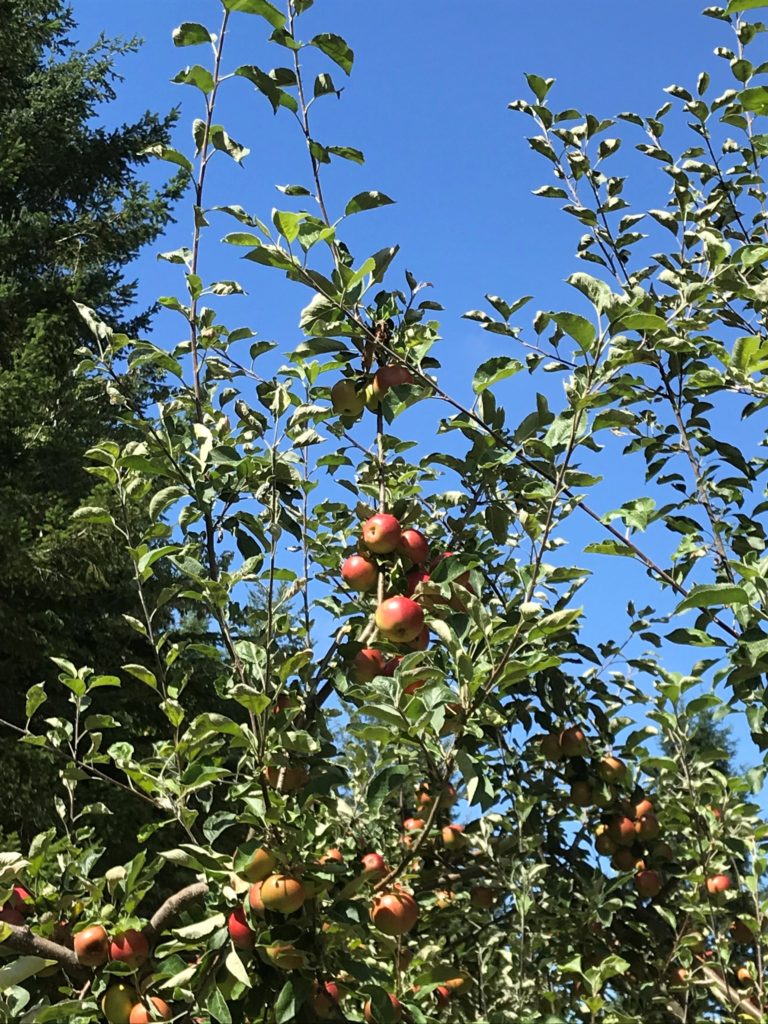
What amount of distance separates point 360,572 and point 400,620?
24cm

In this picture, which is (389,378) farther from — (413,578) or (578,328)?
(578,328)

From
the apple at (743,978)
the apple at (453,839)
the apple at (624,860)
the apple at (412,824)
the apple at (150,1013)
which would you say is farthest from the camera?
the apple at (412,824)

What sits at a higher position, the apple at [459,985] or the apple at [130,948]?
the apple at [459,985]

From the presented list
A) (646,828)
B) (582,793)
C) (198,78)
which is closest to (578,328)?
(198,78)

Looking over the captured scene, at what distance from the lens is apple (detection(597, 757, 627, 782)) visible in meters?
2.69

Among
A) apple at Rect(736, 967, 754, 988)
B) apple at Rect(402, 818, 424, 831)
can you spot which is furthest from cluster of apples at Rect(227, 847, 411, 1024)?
apple at Rect(736, 967, 754, 988)

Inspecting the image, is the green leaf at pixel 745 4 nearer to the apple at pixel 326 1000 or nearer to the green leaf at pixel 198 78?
the green leaf at pixel 198 78

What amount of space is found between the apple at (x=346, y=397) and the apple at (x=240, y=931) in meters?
1.08

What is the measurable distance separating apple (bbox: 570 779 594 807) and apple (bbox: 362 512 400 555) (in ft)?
4.02

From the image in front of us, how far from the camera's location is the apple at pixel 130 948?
1.83 meters

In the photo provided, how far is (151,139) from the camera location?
1149 cm

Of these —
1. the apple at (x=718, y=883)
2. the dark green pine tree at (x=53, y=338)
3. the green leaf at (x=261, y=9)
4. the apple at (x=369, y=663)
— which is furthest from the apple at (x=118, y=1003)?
the dark green pine tree at (x=53, y=338)

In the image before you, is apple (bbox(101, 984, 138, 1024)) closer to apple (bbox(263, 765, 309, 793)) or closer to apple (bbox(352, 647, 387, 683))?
apple (bbox(263, 765, 309, 793))

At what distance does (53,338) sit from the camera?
896 centimetres
